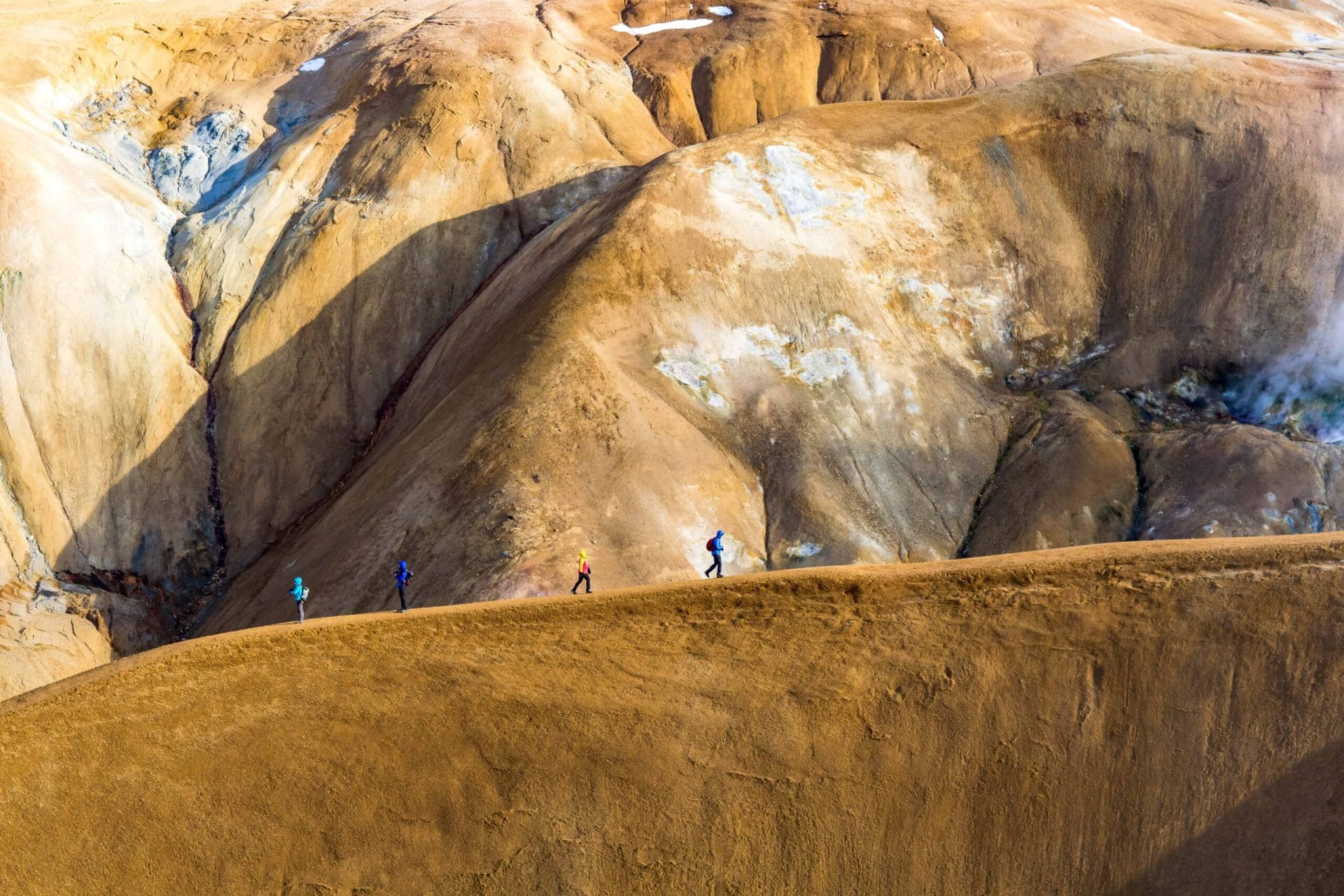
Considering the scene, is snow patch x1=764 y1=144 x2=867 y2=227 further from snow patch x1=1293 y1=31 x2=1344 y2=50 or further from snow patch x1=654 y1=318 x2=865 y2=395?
snow patch x1=1293 y1=31 x2=1344 y2=50

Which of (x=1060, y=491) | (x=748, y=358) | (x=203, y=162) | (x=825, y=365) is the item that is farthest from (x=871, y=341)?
(x=203, y=162)

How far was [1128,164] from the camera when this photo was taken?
38344 millimetres

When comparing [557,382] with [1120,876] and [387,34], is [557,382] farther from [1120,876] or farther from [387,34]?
[387,34]

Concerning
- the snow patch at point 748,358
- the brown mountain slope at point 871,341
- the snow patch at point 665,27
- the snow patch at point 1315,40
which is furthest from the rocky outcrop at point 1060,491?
the snow patch at point 1315,40

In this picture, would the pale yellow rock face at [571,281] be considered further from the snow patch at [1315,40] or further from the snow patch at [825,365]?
the snow patch at [1315,40]

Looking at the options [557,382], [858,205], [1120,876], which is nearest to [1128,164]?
[858,205]

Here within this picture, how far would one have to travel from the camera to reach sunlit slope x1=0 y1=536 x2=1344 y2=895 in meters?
17.2

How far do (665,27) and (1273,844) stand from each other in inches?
1712

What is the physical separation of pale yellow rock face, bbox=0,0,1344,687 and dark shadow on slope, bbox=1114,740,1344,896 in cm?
1226

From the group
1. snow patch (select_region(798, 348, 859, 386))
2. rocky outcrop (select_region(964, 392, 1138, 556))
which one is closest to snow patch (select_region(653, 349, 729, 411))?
snow patch (select_region(798, 348, 859, 386))

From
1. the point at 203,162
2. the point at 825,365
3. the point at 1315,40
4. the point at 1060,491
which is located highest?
the point at 1315,40

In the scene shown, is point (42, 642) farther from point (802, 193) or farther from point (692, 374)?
point (802, 193)

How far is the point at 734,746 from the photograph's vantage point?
1767cm

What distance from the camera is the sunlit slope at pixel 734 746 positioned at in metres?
17.2
